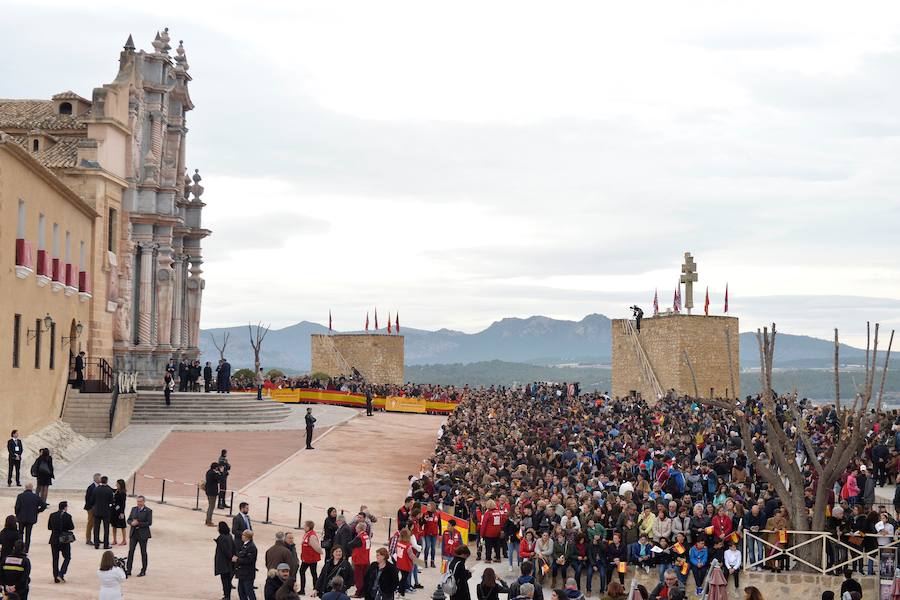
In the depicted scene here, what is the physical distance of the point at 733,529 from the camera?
20219 millimetres

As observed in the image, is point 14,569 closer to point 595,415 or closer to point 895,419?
point 895,419

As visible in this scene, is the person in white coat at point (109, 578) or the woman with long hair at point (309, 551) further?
the woman with long hair at point (309, 551)

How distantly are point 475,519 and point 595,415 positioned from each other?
1690cm

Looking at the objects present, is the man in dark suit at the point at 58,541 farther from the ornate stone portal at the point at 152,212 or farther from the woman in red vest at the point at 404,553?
the ornate stone portal at the point at 152,212

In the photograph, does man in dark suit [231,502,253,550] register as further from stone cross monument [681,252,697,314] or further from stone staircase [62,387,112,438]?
stone cross monument [681,252,697,314]

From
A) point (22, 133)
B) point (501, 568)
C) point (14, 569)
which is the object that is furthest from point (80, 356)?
point (14, 569)

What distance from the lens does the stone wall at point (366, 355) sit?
71.2 m

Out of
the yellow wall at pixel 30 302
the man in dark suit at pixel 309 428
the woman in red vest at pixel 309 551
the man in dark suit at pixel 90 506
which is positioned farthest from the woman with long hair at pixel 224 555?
the man in dark suit at pixel 309 428

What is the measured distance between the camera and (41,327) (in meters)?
34.2

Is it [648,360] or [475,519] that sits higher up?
[648,360]

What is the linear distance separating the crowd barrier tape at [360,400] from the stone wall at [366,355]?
493 inches

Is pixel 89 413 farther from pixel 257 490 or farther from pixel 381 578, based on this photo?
pixel 381 578

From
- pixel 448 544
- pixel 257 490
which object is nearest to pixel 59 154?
pixel 257 490

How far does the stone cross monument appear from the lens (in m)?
56.3
